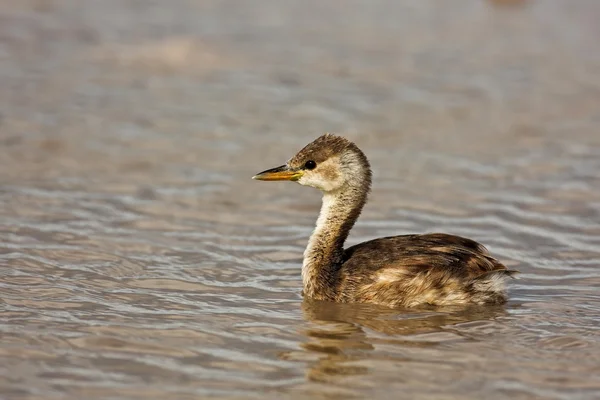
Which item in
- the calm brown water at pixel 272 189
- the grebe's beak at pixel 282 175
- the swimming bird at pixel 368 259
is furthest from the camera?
the grebe's beak at pixel 282 175

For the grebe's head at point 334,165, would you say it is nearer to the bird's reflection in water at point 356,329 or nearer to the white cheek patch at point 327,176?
the white cheek patch at point 327,176

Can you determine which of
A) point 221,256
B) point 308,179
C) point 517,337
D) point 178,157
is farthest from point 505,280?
point 178,157

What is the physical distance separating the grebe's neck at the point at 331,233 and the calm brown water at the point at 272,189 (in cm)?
24

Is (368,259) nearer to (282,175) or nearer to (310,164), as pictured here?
(310,164)

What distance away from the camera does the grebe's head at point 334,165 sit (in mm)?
8570

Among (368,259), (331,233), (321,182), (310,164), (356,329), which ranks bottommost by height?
(356,329)

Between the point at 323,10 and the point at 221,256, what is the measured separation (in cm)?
926

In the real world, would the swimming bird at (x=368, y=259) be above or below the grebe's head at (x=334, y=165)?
below

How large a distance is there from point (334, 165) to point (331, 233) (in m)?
0.51

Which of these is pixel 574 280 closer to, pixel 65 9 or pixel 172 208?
pixel 172 208

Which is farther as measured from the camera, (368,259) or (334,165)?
(334,165)

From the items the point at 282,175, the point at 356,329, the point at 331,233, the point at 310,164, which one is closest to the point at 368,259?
the point at 331,233

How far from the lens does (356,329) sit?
759 centimetres

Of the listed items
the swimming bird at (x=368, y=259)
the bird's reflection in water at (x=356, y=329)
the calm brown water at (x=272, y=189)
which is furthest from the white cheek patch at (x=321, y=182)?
the bird's reflection in water at (x=356, y=329)
